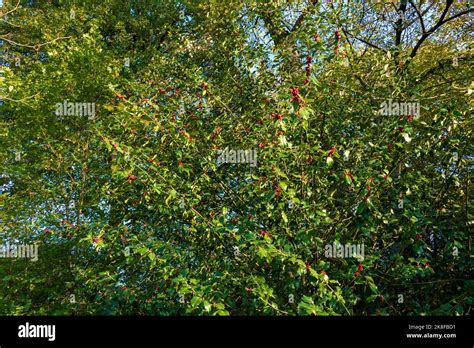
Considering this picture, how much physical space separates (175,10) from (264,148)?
13522 mm

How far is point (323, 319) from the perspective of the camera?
3688 mm

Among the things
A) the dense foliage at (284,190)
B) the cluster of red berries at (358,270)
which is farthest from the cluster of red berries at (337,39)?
the cluster of red berries at (358,270)

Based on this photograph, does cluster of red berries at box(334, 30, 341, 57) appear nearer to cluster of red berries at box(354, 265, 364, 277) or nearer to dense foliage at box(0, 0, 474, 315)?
dense foliage at box(0, 0, 474, 315)

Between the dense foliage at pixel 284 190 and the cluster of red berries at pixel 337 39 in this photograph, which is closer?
the dense foliage at pixel 284 190

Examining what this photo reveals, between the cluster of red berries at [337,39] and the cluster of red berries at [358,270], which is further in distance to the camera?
the cluster of red berries at [337,39]

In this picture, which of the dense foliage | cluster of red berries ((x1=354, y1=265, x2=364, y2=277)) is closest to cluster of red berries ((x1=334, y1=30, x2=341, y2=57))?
the dense foliage

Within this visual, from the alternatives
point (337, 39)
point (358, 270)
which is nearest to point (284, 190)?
point (358, 270)

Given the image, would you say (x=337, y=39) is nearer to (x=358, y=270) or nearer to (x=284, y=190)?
(x=284, y=190)

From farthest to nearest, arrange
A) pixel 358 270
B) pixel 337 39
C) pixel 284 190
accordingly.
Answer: pixel 337 39, pixel 358 270, pixel 284 190

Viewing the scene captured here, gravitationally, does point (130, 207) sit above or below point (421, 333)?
above

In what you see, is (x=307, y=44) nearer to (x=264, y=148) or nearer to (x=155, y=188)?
(x=264, y=148)

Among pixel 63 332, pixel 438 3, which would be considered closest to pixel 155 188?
pixel 63 332

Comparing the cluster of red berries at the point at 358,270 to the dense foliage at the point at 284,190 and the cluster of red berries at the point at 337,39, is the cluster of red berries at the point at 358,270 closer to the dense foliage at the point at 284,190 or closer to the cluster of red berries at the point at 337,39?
the dense foliage at the point at 284,190

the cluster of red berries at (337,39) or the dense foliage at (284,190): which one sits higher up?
the cluster of red berries at (337,39)
